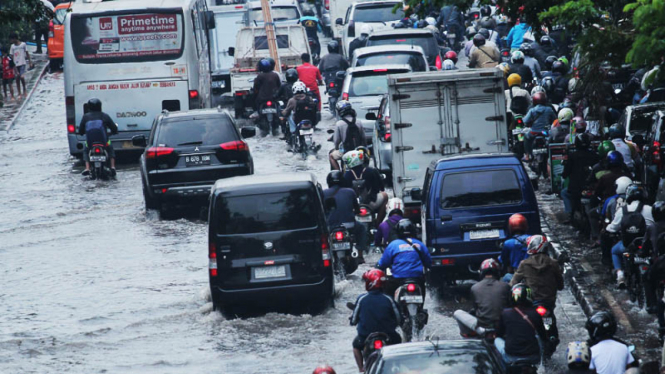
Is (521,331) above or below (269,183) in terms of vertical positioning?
below

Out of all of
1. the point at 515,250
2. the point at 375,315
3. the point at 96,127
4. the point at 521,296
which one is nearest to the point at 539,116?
the point at 96,127

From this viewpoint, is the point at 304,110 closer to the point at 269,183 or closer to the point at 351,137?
the point at 351,137

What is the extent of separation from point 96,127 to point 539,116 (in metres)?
8.71

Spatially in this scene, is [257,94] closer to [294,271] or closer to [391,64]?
[391,64]

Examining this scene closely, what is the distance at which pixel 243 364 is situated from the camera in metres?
14.2

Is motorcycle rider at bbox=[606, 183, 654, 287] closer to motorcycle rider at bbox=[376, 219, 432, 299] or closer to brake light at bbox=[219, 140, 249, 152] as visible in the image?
motorcycle rider at bbox=[376, 219, 432, 299]

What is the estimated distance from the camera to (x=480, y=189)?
54.7 feet

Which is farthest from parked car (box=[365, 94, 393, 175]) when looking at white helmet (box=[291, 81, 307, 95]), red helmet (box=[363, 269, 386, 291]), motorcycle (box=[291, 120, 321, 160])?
red helmet (box=[363, 269, 386, 291])

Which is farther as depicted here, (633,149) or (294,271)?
(633,149)

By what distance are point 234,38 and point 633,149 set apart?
2437 cm

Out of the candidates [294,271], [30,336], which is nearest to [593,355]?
[294,271]

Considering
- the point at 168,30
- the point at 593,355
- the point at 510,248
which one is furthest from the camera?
the point at 168,30

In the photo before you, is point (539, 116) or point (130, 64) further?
point (130, 64)

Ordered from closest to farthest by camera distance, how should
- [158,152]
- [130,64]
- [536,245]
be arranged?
[536,245] < [158,152] < [130,64]
